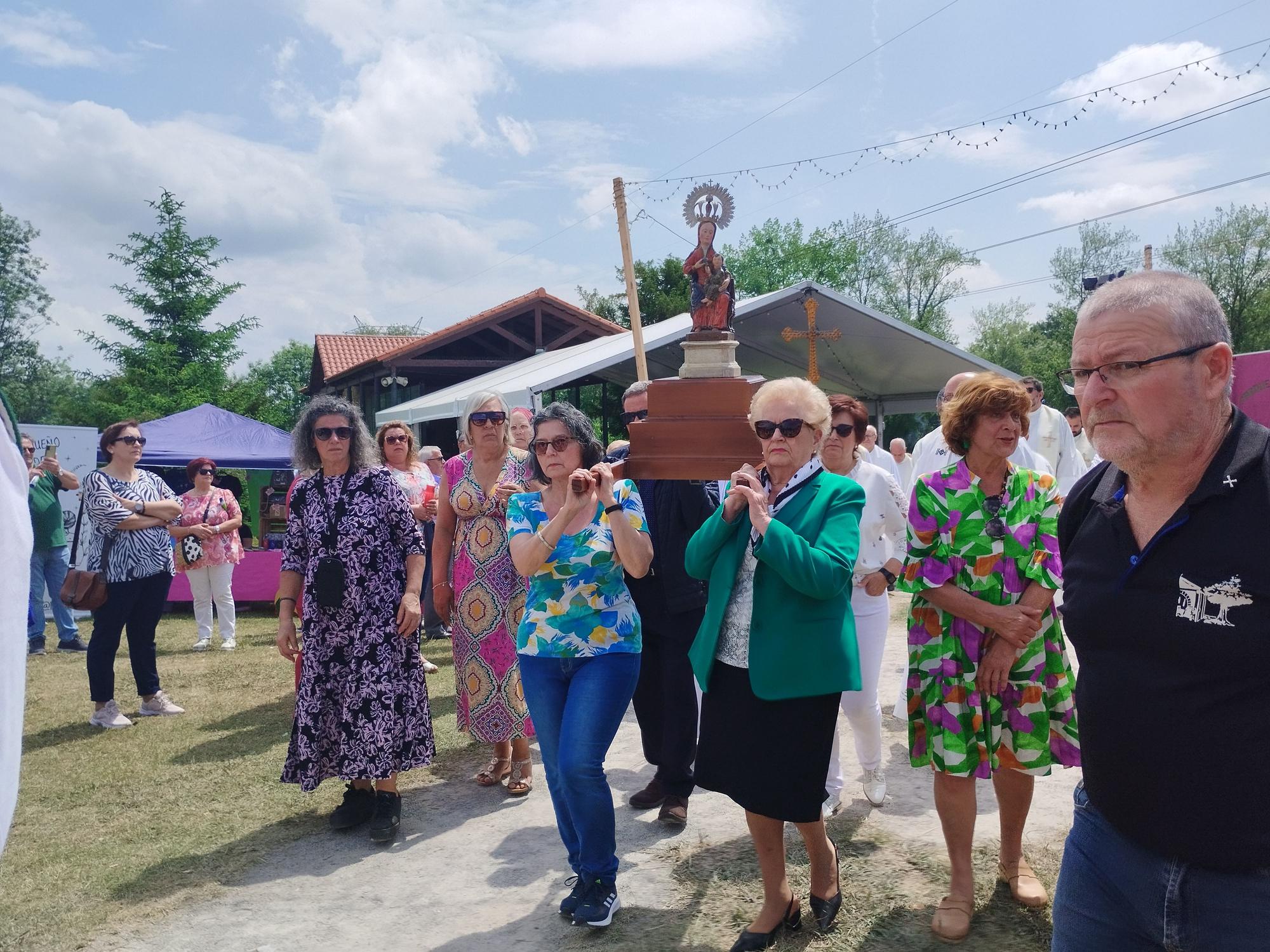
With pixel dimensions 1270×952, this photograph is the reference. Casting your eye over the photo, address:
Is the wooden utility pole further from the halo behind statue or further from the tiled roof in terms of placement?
the tiled roof

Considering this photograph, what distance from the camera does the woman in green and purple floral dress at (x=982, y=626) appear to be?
132 inches

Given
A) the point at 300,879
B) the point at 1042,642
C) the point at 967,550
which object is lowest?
the point at 300,879

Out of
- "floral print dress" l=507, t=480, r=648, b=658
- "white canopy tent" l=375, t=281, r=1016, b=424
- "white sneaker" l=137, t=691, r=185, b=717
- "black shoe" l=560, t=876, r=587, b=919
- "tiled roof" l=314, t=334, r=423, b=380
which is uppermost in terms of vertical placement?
"tiled roof" l=314, t=334, r=423, b=380

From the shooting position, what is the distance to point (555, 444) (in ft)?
12.3

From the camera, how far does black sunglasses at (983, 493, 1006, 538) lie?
3416mm

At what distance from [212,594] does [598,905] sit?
24.8ft

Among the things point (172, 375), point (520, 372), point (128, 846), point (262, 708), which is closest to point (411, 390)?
point (520, 372)

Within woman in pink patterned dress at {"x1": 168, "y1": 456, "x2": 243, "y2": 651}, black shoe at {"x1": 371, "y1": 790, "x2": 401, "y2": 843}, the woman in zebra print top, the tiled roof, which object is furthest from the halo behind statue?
the tiled roof

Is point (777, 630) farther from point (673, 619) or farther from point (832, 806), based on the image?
point (832, 806)

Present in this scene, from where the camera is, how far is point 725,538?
10.8 feet

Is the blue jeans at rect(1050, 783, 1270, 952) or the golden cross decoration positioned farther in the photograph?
the golden cross decoration

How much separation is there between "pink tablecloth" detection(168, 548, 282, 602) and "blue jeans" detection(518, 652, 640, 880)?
30.5 feet

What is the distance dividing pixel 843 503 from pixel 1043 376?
51.3 metres

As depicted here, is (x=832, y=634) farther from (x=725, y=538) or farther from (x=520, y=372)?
(x=520, y=372)
